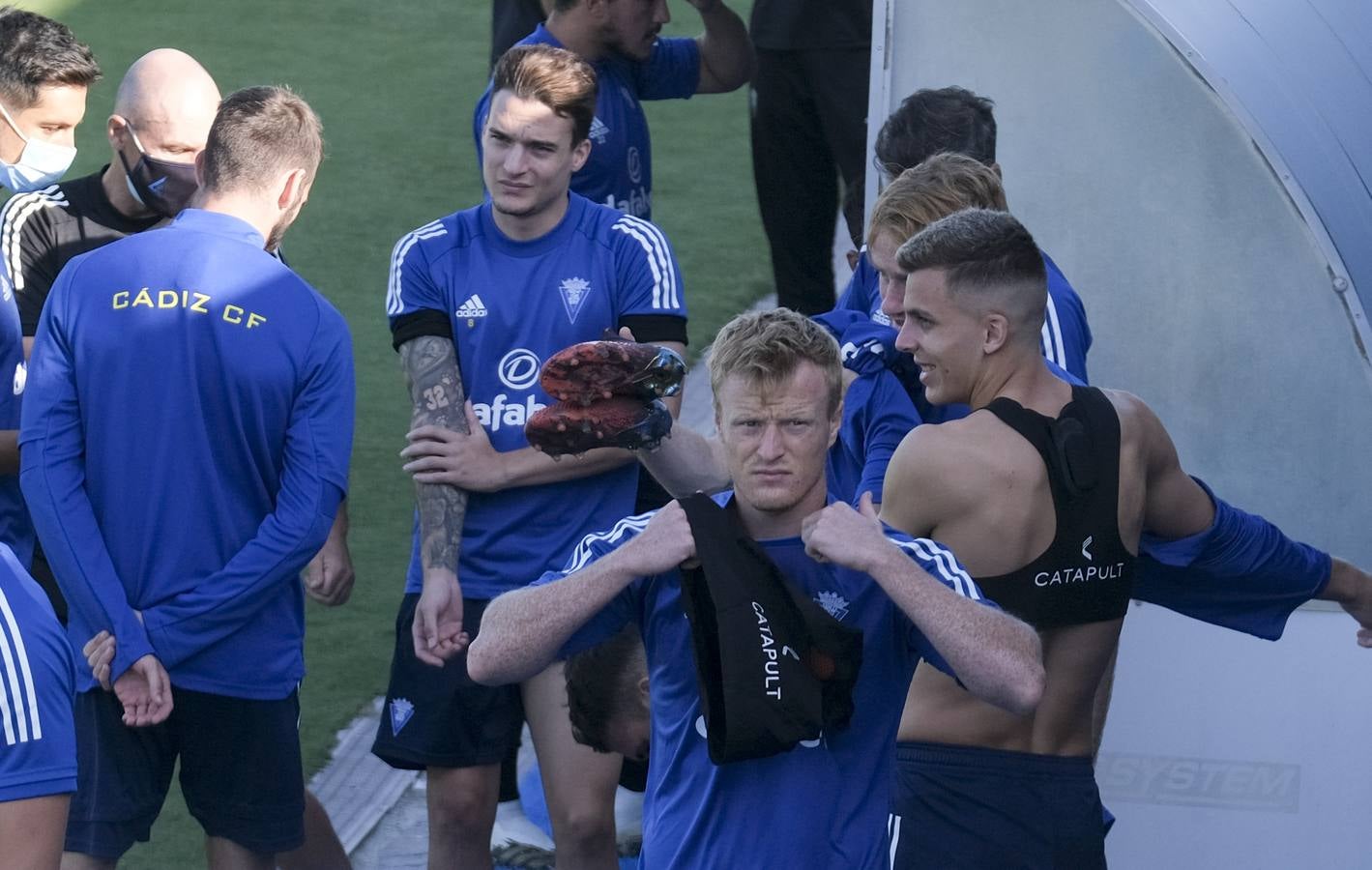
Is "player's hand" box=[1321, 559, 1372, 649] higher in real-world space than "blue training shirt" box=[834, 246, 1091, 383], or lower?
lower

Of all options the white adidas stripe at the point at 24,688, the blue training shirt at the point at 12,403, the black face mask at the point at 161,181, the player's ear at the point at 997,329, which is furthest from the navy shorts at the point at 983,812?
the black face mask at the point at 161,181

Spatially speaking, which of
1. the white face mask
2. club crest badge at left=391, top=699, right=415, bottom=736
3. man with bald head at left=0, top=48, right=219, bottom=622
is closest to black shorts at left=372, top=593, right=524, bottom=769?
club crest badge at left=391, top=699, right=415, bottom=736

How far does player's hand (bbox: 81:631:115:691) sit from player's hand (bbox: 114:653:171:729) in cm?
3

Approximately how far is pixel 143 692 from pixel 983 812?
1714mm

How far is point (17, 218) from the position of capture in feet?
15.1

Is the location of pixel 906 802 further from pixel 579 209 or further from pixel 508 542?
pixel 579 209

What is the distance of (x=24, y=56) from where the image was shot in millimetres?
4754

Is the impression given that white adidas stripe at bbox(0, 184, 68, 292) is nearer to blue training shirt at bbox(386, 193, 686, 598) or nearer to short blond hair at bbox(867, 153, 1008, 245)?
blue training shirt at bbox(386, 193, 686, 598)

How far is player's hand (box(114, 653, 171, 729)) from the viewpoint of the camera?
3.69 m

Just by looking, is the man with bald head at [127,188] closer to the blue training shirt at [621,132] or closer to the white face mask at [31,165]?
the white face mask at [31,165]

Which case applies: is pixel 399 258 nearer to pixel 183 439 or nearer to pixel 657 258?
pixel 657 258

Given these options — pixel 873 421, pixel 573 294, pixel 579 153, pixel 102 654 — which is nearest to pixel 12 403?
pixel 102 654

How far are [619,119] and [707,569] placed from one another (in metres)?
3.28

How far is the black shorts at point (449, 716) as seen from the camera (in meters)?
4.38
